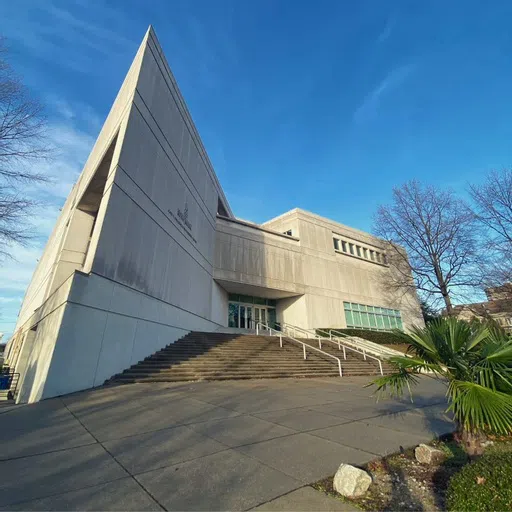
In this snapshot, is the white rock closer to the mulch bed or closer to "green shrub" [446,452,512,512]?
the mulch bed

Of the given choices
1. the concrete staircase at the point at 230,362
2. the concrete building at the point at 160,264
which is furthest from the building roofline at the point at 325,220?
the concrete staircase at the point at 230,362


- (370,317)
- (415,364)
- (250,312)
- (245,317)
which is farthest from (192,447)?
(370,317)

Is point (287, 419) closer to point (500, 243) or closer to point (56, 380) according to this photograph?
point (56, 380)

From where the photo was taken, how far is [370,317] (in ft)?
97.3

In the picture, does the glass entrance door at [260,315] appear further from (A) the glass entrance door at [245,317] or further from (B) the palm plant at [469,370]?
(B) the palm plant at [469,370]

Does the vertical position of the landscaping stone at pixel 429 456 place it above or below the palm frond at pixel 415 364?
below

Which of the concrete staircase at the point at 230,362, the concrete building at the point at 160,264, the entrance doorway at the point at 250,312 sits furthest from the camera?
the entrance doorway at the point at 250,312

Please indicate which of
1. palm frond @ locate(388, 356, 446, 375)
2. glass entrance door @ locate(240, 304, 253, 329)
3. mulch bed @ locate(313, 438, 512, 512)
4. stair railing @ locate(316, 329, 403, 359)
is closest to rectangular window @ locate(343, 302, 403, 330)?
stair railing @ locate(316, 329, 403, 359)

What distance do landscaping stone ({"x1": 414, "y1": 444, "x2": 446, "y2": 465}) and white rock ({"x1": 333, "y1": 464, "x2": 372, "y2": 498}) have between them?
1.16 metres

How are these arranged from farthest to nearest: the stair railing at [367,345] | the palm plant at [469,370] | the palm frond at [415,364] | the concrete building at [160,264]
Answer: the stair railing at [367,345], the concrete building at [160,264], the palm frond at [415,364], the palm plant at [469,370]

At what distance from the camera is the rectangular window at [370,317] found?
92.7 ft

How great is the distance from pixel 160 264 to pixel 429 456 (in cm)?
1265

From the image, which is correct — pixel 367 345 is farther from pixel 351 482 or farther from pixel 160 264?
pixel 351 482

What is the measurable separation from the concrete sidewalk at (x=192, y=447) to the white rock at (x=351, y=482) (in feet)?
0.59
